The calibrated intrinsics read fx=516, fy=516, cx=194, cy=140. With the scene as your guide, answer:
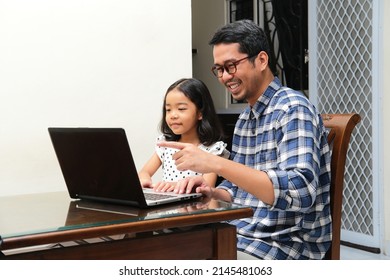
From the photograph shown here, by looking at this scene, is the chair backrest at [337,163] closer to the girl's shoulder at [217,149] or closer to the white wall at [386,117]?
the girl's shoulder at [217,149]

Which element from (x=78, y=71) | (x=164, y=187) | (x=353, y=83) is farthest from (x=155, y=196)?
(x=353, y=83)

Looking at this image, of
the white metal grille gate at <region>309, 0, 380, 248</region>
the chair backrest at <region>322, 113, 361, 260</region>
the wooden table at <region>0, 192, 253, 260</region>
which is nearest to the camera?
the wooden table at <region>0, 192, 253, 260</region>

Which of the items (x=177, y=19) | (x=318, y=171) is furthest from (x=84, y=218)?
(x=177, y=19)

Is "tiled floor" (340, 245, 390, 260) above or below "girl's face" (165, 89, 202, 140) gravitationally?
below

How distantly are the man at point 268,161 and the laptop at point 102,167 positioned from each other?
0.40 feet

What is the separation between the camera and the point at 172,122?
195 centimetres

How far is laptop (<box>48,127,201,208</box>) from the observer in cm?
112

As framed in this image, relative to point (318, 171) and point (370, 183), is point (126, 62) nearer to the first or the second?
point (318, 171)

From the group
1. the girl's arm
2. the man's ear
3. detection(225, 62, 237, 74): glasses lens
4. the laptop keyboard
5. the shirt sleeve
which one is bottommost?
the girl's arm

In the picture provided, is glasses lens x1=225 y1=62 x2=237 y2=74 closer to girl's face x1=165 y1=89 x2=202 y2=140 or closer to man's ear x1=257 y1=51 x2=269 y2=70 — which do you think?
man's ear x1=257 y1=51 x2=269 y2=70

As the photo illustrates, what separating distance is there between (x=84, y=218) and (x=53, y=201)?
0.97 feet

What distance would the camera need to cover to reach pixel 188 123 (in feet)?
6.43

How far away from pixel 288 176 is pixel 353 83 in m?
2.04

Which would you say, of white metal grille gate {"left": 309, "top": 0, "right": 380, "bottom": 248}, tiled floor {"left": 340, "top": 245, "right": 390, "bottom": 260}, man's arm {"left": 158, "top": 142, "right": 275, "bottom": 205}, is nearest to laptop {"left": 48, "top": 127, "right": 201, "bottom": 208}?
man's arm {"left": 158, "top": 142, "right": 275, "bottom": 205}
